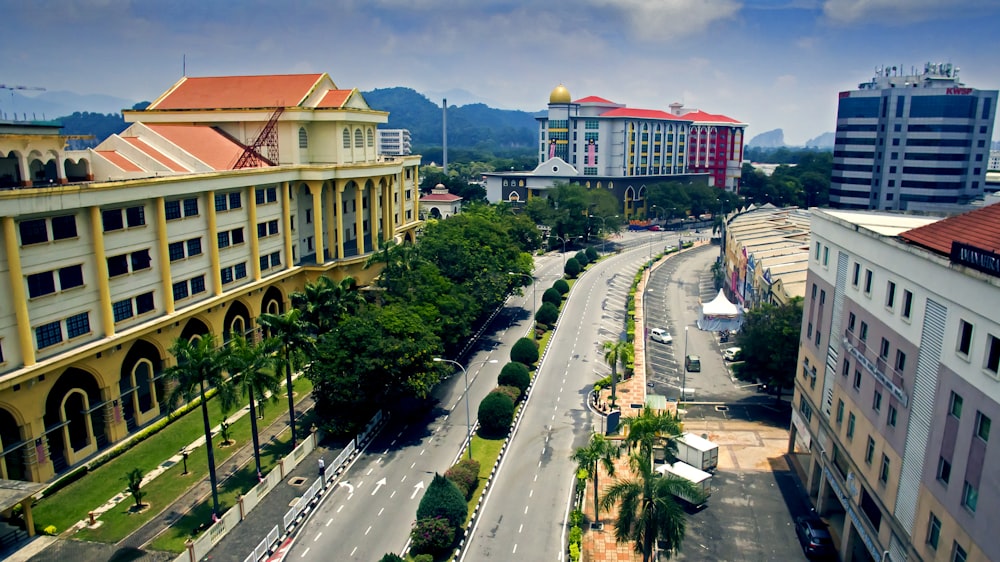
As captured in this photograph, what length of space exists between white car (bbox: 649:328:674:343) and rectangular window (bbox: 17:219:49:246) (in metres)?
61.4

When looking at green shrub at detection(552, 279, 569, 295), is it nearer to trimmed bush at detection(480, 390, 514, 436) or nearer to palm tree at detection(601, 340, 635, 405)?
palm tree at detection(601, 340, 635, 405)

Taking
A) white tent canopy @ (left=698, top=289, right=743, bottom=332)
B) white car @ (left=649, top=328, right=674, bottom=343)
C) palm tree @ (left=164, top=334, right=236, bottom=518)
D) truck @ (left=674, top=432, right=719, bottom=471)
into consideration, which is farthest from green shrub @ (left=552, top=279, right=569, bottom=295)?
palm tree @ (left=164, top=334, right=236, bottom=518)

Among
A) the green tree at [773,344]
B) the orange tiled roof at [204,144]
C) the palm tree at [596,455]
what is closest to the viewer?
the palm tree at [596,455]

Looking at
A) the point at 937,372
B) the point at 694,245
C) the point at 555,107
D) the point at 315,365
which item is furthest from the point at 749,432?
the point at 555,107

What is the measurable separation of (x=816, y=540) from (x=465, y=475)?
21740mm

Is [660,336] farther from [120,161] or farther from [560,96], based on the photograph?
[560,96]

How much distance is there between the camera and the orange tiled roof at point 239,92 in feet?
251

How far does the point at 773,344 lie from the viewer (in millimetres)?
58719

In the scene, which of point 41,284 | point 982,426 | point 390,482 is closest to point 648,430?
point 982,426

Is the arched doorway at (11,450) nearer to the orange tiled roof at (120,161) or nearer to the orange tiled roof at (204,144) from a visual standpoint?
the orange tiled roof at (120,161)

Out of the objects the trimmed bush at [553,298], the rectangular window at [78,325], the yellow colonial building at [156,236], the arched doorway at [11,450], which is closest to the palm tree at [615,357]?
the trimmed bush at [553,298]

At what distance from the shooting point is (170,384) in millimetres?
56844

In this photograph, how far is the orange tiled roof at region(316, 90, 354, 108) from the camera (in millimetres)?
78644

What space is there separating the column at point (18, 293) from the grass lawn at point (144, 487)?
29.2 feet
